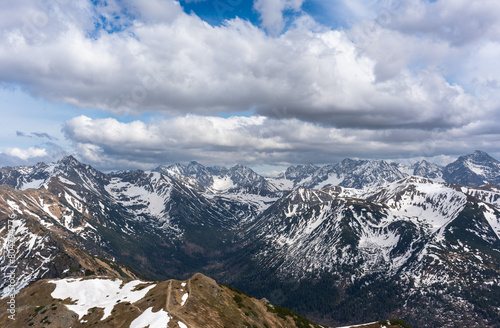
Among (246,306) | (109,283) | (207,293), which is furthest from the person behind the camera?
(109,283)

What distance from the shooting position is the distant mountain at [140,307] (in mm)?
82250

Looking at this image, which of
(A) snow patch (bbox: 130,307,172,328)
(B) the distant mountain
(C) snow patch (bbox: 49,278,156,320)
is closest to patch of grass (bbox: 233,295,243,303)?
(B) the distant mountain

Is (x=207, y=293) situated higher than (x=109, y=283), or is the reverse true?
(x=207, y=293)

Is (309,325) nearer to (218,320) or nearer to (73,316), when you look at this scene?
(218,320)

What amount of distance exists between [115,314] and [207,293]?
30057 millimetres

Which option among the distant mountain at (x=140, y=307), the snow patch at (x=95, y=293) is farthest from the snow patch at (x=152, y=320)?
the snow patch at (x=95, y=293)

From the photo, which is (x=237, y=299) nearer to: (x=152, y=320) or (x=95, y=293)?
(x=152, y=320)

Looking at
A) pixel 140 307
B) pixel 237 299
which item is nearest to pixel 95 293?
pixel 140 307

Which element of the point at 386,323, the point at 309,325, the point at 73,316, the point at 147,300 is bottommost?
the point at 386,323

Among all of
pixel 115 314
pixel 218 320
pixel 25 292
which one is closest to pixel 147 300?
pixel 115 314

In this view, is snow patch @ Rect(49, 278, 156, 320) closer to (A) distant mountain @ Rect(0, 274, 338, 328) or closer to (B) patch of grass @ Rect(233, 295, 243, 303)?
(A) distant mountain @ Rect(0, 274, 338, 328)

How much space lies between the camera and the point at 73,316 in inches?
3816

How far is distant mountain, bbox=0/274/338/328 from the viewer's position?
3238 inches

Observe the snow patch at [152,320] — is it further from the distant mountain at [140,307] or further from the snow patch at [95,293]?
the snow patch at [95,293]
